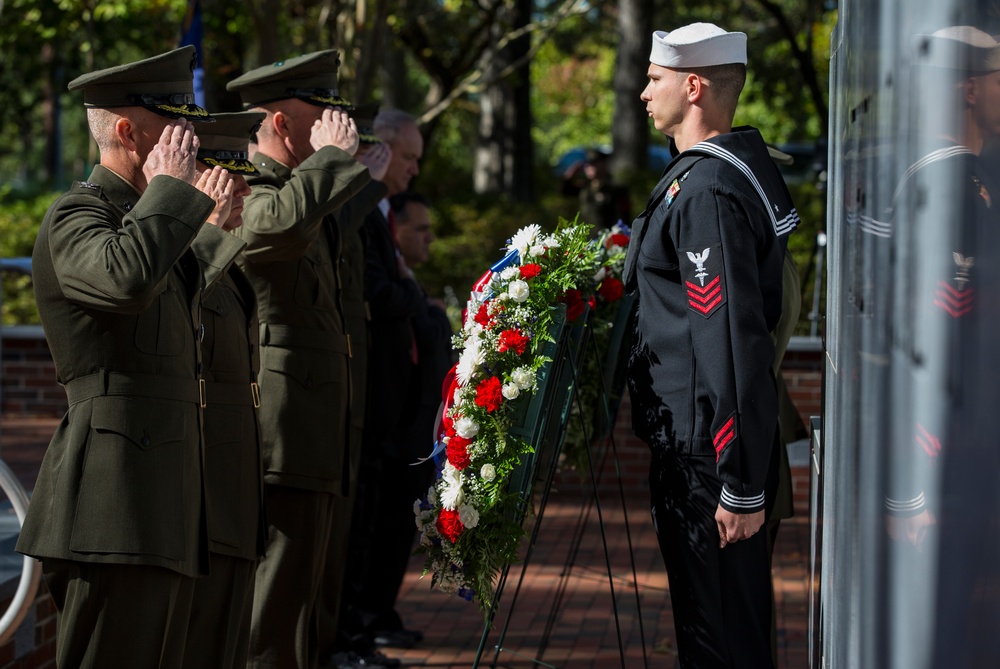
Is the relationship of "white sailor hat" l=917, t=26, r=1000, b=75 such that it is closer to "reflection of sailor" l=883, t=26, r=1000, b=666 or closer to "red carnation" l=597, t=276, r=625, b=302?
"reflection of sailor" l=883, t=26, r=1000, b=666

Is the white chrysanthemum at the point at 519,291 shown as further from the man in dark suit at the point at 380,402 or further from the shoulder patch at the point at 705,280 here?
the man in dark suit at the point at 380,402

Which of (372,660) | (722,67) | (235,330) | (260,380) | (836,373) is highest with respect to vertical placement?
(722,67)

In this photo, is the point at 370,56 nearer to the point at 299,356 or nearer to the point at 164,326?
the point at 299,356

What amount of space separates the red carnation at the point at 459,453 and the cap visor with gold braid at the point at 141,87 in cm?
112

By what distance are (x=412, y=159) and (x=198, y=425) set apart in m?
2.73

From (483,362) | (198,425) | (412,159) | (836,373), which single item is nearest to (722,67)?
(483,362)

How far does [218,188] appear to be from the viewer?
325 cm

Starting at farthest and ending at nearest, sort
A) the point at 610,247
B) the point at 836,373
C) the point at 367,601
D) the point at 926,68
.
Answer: the point at 367,601, the point at 610,247, the point at 836,373, the point at 926,68

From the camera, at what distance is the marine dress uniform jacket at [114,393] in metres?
2.87

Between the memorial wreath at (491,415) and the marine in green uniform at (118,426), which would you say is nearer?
the marine in green uniform at (118,426)

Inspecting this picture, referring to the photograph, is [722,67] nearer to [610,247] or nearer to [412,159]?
[610,247]

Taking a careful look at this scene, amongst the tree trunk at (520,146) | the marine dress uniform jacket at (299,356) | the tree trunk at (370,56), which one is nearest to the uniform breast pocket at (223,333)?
the marine dress uniform jacket at (299,356)

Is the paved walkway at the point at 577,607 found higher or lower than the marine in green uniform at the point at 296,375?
lower

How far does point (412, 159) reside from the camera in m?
5.65
